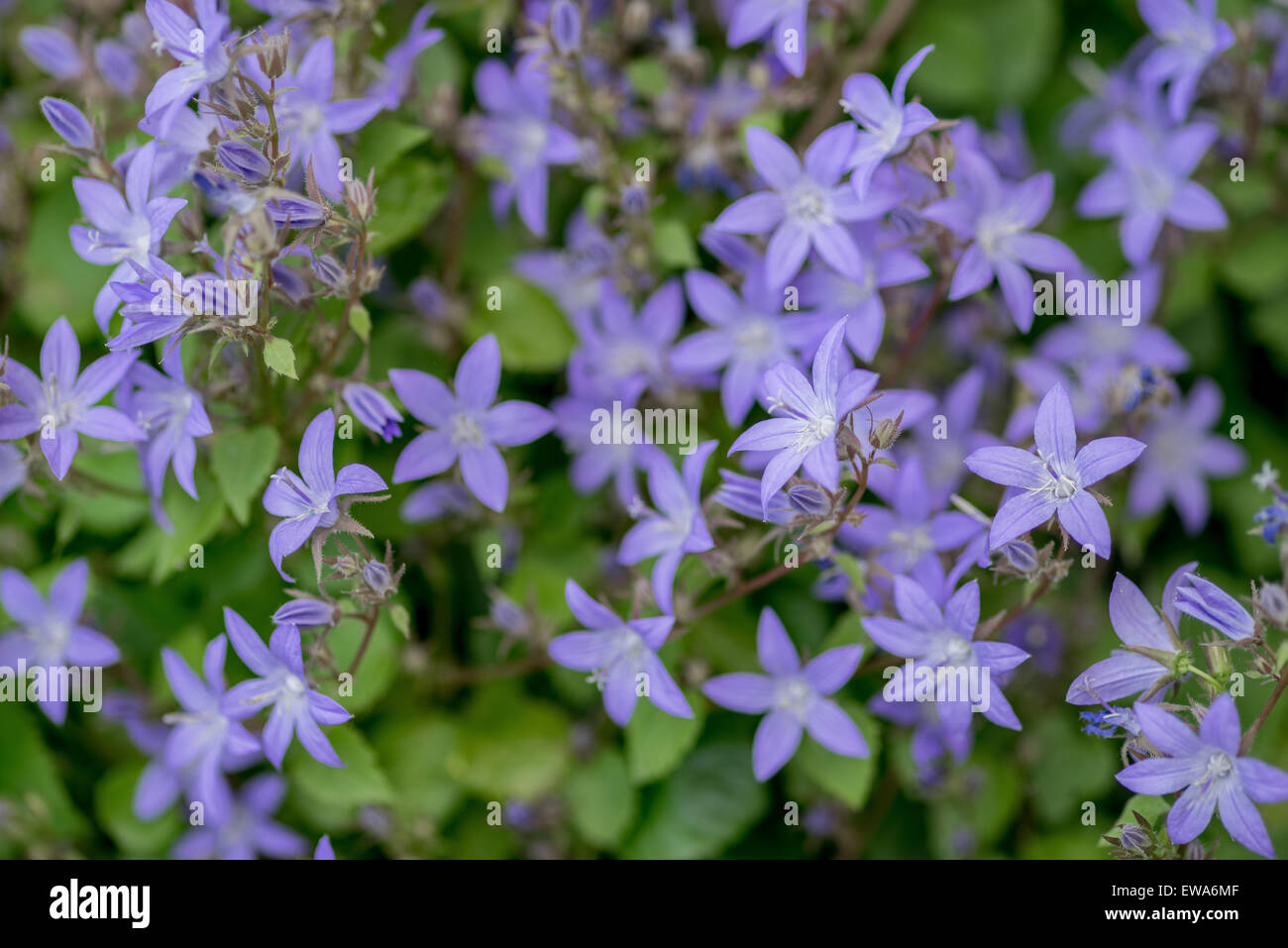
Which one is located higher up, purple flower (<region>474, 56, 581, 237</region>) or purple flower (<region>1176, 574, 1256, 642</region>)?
purple flower (<region>474, 56, 581, 237</region>)

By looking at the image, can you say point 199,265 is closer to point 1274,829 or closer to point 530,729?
point 530,729

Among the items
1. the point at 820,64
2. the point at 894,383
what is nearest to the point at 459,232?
the point at 820,64

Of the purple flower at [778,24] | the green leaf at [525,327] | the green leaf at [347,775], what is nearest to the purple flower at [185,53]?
the green leaf at [525,327]

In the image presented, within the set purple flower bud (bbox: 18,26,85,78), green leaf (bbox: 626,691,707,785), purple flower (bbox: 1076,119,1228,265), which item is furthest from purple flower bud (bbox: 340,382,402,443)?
purple flower (bbox: 1076,119,1228,265)

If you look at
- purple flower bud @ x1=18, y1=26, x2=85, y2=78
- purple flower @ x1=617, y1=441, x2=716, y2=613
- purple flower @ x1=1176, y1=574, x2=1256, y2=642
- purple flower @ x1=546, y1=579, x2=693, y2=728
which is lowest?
purple flower @ x1=546, y1=579, x2=693, y2=728

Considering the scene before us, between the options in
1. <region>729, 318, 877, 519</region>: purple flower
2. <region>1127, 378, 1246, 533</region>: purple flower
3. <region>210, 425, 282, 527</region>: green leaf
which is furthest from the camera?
<region>1127, 378, 1246, 533</region>: purple flower

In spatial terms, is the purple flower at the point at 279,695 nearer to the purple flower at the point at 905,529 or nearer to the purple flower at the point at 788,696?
the purple flower at the point at 788,696

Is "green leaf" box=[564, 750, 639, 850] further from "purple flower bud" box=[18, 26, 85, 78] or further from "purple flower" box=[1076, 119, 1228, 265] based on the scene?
"purple flower bud" box=[18, 26, 85, 78]
